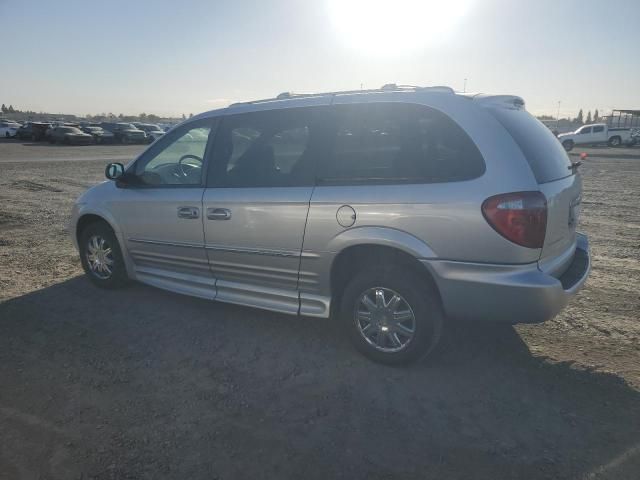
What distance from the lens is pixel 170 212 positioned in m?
4.16

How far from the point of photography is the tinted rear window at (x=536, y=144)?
2.96 meters

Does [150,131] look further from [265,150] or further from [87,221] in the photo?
[265,150]

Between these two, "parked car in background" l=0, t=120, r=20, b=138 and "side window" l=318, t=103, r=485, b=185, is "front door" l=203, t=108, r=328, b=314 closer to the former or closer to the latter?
"side window" l=318, t=103, r=485, b=185

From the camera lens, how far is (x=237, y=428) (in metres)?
2.70

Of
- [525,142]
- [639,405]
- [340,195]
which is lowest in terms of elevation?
[639,405]

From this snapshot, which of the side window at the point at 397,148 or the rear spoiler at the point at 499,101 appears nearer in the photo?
the side window at the point at 397,148

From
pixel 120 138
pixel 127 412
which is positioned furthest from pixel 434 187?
pixel 120 138

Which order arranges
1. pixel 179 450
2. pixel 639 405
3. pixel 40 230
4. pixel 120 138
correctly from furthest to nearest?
pixel 120 138 < pixel 40 230 < pixel 639 405 < pixel 179 450

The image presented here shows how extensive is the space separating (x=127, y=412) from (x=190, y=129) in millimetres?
2526

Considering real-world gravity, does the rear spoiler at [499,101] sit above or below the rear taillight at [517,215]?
above

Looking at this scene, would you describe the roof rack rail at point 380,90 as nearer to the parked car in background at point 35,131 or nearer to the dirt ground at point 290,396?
the dirt ground at point 290,396

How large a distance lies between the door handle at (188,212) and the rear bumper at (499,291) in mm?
2021

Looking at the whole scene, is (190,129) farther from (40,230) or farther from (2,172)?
(2,172)

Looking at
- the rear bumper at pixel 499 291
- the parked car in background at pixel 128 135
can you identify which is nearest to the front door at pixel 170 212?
the rear bumper at pixel 499 291
